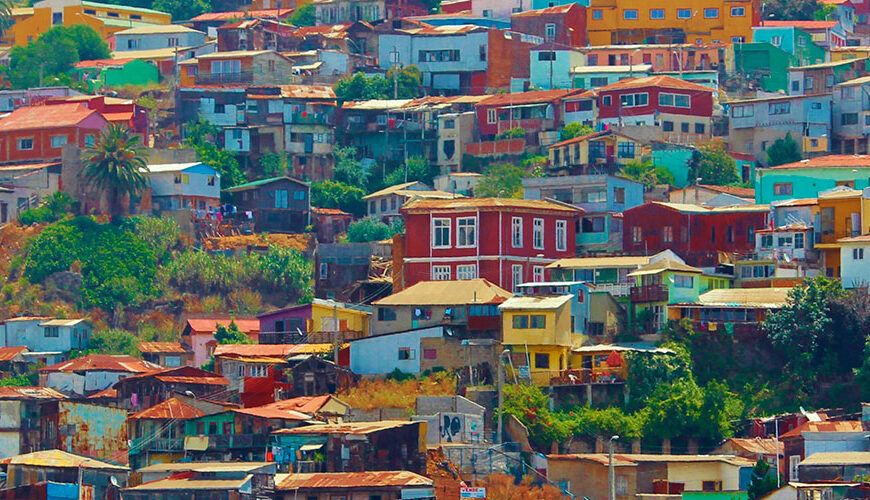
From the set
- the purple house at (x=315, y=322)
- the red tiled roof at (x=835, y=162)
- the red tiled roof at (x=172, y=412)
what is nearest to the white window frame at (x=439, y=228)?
the purple house at (x=315, y=322)

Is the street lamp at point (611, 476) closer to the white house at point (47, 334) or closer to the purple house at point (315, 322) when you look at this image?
the purple house at point (315, 322)

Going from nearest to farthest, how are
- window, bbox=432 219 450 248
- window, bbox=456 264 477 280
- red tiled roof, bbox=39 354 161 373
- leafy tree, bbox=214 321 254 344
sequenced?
red tiled roof, bbox=39 354 161 373
window, bbox=456 264 477 280
window, bbox=432 219 450 248
leafy tree, bbox=214 321 254 344

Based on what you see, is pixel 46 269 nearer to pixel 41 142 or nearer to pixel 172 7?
pixel 41 142

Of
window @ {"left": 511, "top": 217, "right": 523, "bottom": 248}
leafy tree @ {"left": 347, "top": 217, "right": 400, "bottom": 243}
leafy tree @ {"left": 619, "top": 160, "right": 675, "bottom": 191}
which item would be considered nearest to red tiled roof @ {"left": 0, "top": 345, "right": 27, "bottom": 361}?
leafy tree @ {"left": 347, "top": 217, "right": 400, "bottom": 243}

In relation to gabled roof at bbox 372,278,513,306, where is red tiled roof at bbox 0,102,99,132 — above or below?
above

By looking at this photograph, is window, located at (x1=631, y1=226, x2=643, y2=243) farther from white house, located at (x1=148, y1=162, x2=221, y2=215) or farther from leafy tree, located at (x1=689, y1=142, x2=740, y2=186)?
white house, located at (x1=148, y1=162, x2=221, y2=215)

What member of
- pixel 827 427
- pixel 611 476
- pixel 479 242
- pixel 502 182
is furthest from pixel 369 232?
pixel 611 476

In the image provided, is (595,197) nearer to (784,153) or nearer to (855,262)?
(784,153)

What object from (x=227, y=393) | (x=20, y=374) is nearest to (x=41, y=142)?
(x=20, y=374)
